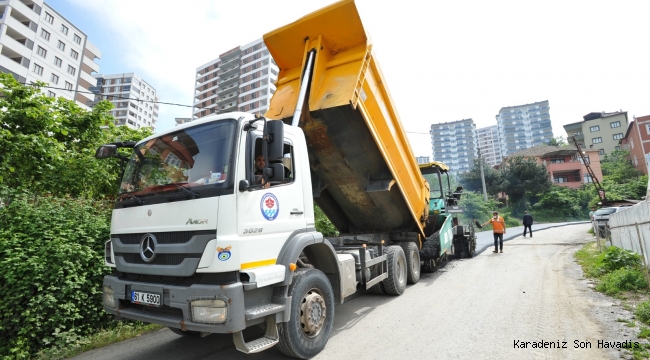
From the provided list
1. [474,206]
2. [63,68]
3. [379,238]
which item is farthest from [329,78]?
[63,68]

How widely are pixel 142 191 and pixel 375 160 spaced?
11.6ft

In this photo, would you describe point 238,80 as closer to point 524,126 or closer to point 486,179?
point 486,179

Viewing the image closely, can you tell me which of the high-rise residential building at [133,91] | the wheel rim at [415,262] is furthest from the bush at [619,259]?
the high-rise residential building at [133,91]

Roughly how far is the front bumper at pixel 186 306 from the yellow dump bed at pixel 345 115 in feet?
8.91

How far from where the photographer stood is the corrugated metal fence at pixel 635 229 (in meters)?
6.01

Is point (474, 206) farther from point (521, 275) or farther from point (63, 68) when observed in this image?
point (63, 68)

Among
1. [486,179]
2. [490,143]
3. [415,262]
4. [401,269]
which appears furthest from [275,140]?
[490,143]

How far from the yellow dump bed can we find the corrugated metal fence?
4321 mm

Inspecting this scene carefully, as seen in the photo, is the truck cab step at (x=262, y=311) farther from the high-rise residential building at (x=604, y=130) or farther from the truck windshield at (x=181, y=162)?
the high-rise residential building at (x=604, y=130)

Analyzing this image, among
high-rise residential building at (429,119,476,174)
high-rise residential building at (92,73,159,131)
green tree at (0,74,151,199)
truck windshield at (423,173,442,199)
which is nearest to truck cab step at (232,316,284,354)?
green tree at (0,74,151,199)

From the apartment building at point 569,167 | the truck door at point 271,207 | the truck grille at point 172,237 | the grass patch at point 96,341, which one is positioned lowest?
the grass patch at point 96,341

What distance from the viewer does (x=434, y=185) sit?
847cm

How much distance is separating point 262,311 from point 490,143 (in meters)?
140

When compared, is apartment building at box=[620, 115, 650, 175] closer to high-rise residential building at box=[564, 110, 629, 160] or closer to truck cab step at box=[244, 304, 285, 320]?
high-rise residential building at box=[564, 110, 629, 160]
